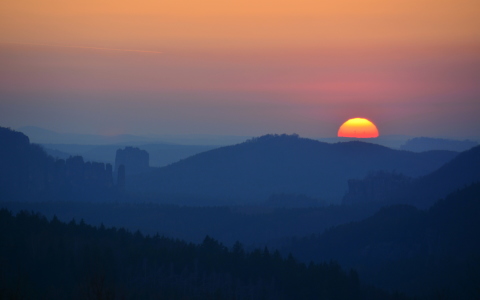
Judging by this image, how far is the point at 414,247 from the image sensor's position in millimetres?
112188

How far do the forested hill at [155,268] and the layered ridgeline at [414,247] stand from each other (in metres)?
15.9

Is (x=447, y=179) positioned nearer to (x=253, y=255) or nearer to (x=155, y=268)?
(x=253, y=255)

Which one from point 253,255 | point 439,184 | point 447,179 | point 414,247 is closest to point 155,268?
point 253,255

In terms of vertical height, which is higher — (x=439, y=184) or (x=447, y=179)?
(x=447, y=179)

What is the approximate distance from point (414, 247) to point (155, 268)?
52911 mm

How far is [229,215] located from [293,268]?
324 ft

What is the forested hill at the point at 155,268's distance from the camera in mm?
65562

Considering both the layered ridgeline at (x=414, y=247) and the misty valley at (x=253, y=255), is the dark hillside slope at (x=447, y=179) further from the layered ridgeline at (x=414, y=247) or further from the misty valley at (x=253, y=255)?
the layered ridgeline at (x=414, y=247)

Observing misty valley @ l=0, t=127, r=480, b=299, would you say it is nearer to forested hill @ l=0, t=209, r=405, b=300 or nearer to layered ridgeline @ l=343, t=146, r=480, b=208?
forested hill @ l=0, t=209, r=405, b=300

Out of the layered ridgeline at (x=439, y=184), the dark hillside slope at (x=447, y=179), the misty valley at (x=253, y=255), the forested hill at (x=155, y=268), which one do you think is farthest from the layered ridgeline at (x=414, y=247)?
the layered ridgeline at (x=439, y=184)

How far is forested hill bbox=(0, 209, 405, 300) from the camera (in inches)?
2581

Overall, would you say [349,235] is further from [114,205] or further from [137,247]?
[114,205]

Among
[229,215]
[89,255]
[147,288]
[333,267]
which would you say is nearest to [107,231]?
[89,255]

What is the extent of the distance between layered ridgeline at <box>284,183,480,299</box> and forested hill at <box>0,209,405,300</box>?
15950 mm
